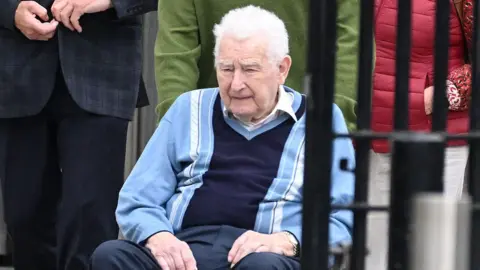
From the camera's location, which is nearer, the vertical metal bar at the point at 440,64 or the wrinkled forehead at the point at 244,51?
the vertical metal bar at the point at 440,64

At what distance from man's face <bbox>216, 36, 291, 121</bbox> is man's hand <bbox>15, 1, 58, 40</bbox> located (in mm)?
661

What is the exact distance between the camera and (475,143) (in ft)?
5.61

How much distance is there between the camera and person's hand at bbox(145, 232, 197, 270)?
113 inches

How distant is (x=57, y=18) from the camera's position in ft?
11.2

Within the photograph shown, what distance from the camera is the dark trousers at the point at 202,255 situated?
277cm

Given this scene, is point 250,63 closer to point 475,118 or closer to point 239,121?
point 239,121

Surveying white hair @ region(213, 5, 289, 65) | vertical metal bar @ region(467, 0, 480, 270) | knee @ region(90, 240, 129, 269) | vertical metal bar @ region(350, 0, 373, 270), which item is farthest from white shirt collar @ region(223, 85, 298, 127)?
vertical metal bar @ region(467, 0, 480, 270)

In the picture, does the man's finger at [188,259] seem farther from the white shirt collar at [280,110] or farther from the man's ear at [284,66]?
the man's ear at [284,66]

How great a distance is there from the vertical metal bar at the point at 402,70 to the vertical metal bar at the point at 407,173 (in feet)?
0.84

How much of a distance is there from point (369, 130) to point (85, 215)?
1.86 m

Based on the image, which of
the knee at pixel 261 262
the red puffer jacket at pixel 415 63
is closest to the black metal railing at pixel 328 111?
the knee at pixel 261 262

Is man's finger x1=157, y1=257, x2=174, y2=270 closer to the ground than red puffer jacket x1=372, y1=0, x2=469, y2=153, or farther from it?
closer to the ground

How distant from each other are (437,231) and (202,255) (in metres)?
1.62

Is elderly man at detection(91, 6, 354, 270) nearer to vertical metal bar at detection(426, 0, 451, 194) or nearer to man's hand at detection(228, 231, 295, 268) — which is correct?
man's hand at detection(228, 231, 295, 268)
